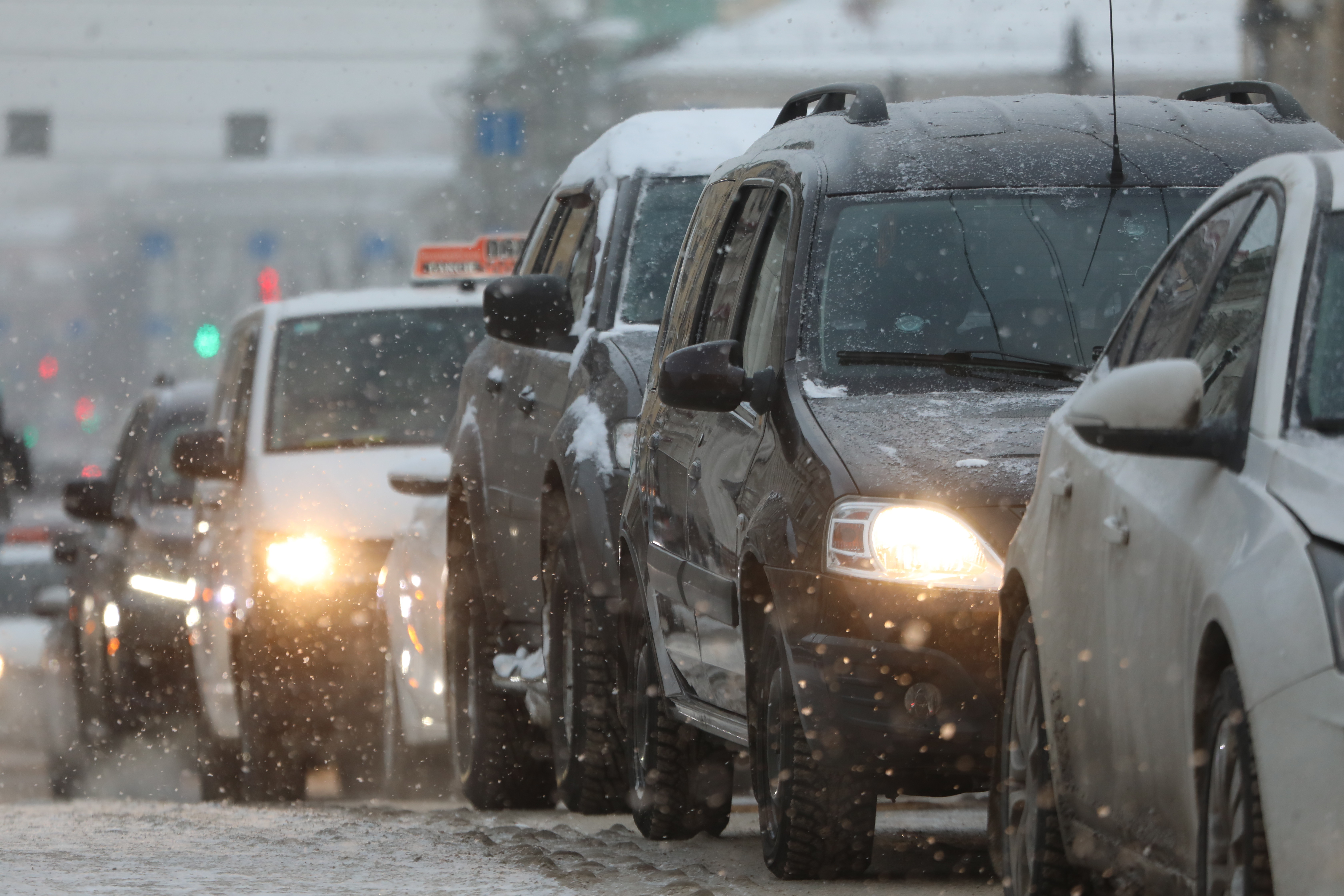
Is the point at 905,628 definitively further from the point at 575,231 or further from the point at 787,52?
the point at 787,52

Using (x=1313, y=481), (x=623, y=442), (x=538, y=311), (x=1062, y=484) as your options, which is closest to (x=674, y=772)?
(x=623, y=442)

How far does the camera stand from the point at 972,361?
6801 millimetres

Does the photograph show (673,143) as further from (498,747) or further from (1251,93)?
(498,747)

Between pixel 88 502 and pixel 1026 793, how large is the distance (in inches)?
442

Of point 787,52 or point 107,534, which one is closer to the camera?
point 107,534

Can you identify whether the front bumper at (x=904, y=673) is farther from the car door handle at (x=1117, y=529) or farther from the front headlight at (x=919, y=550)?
the car door handle at (x=1117, y=529)

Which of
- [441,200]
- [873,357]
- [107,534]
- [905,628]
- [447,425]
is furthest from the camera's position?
[441,200]

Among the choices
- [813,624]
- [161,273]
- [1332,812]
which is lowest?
[161,273]

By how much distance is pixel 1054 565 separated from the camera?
5203 mm

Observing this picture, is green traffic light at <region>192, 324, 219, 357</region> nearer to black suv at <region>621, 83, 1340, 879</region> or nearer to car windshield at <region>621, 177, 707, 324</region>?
car windshield at <region>621, 177, 707, 324</region>

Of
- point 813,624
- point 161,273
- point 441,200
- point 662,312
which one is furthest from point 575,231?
point 161,273

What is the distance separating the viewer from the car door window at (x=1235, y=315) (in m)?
4.52

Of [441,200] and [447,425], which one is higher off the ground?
[447,425]

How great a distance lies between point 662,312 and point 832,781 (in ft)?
9.56
